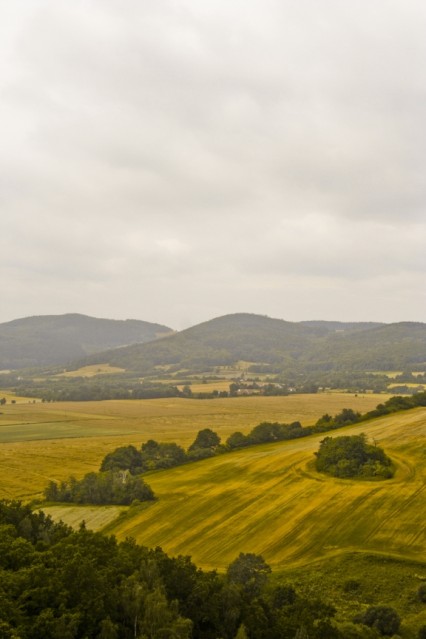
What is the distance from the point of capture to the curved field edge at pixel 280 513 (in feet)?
195

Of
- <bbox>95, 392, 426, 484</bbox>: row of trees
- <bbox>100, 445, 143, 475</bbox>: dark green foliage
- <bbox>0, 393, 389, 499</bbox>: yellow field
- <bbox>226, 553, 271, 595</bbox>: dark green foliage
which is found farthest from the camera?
<bbox>0, 393, 389, 499</bbox>: yellow field

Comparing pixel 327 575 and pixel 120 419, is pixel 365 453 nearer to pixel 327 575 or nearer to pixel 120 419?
pixel 327 575

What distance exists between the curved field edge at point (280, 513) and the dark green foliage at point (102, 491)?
3797 millimetres

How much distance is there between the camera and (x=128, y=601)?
30891 millimetres

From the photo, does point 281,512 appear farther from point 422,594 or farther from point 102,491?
point 102,491

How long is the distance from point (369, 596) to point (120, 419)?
480 ft

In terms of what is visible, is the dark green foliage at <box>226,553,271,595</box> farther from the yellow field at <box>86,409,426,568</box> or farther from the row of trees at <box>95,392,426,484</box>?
the row of trees at <box>95,392,426,484</box>

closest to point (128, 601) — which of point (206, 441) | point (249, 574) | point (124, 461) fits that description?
point (249, 574)

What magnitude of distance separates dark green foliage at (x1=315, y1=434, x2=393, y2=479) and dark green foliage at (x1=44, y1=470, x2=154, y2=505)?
29680 mm

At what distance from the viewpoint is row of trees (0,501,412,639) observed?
92.3 ft

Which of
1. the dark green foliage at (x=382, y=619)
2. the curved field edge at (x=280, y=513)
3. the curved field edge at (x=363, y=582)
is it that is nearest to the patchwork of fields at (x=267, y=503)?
the curved field edge at (x=280, y=513)

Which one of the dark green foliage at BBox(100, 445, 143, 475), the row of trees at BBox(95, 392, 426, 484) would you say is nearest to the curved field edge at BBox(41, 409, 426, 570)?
the dark green foliage at BBox(100, 445, 143, 475)

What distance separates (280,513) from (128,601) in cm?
4201

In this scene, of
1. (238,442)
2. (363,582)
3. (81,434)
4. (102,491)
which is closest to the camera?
(363,582)
